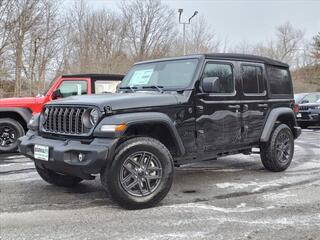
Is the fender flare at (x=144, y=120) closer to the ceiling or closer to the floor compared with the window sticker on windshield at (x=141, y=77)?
closer to the floor

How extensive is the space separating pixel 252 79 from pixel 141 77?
5.94 ft

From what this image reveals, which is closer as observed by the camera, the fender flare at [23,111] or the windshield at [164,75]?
the windshield at [164,75]

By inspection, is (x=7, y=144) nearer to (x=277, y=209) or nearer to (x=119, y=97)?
(x=119, y=97)

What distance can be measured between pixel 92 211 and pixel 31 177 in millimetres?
2318

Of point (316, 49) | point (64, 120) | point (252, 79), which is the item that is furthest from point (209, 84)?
point (316, 49)

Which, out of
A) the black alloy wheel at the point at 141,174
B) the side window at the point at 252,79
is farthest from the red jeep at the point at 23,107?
the black alloy wheel at the point at 141,174

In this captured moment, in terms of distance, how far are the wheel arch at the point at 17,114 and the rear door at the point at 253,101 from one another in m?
5.15

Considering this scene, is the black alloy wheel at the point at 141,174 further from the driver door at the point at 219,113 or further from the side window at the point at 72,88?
the side window at the point at 72,88

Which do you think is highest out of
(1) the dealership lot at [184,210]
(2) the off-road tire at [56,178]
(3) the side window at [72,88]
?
(3) the side window at [72,88]

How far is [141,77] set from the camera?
22.4 feet

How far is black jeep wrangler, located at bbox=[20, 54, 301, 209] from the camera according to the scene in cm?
514

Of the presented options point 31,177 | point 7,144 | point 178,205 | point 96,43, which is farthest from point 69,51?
point 178,205

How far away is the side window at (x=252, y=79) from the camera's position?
7.09 metres

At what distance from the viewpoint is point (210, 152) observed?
20.9 feet
